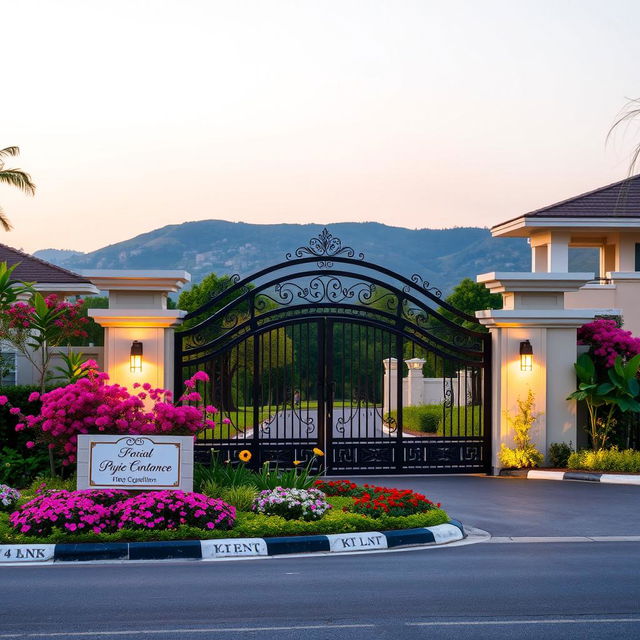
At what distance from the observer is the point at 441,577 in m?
9.92

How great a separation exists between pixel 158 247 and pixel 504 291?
17364 centimetres

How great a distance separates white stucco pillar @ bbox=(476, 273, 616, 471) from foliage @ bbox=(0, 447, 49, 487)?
313 inches

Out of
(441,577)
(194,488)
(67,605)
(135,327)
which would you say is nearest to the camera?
(67,605)

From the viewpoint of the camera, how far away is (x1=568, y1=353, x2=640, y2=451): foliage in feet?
60.9

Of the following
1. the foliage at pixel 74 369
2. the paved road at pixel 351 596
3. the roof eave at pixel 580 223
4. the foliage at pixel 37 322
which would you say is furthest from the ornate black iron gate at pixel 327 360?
the roof eave at pixel 580 223

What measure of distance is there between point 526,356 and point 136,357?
6.87 metres

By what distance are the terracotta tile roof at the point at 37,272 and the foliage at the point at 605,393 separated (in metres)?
11.9

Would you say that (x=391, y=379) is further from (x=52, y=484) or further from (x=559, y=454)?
(x=52, y=484)

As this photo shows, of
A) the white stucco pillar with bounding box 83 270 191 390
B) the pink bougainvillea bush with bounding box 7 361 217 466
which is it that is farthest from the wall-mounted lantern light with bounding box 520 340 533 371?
the pink bougainvillea bush with bounding box 7 361 217 466

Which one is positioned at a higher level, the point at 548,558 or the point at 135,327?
the point at 135,327

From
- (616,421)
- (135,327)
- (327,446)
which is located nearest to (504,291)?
(616,421)

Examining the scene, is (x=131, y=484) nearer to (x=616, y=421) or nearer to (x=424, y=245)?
(x=616, y=421)

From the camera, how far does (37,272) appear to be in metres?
26.2

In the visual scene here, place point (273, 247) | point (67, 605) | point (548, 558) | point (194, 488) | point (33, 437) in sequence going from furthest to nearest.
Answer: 1. point (273, 247)
2. point (33, 437)
3. point (194, 488)
4. point (548, 558)
5. point (67, 605)
